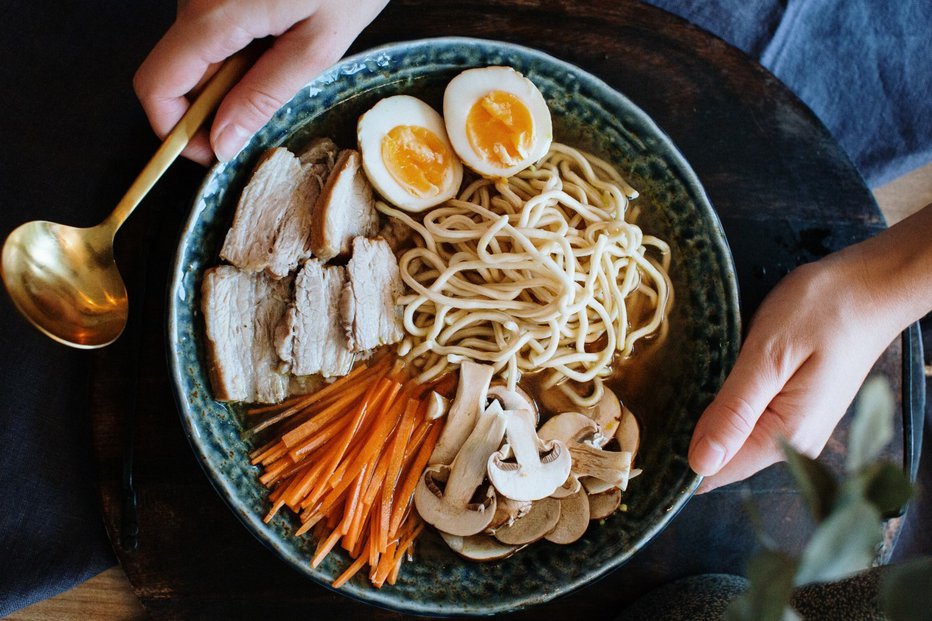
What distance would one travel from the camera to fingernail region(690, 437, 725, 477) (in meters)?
1.71

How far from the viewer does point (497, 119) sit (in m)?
1.90

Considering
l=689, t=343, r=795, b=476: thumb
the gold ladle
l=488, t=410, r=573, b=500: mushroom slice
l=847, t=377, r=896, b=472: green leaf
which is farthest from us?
l=488, t=410, r=573, b=500: mushroom slice

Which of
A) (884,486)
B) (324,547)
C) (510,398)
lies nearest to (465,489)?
(510,398)

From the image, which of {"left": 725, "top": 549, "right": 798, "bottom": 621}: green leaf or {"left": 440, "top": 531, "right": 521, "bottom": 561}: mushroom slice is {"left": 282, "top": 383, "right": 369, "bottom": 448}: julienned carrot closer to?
{"left": 440, "top": 531, "right": 521, "bottom": 561}: mushroom slice

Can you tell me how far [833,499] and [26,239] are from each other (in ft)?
5.78

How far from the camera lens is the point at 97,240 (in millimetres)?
1683

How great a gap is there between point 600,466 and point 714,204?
894 millimetres

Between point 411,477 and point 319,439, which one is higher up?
point 319,439

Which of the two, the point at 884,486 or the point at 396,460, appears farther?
the point at 396,460

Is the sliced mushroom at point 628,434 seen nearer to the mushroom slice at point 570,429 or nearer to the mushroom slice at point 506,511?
the mushroom slice at point 570,429

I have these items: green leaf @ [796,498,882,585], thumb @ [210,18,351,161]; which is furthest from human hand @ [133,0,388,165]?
green leaf @ [796,498,882,585]

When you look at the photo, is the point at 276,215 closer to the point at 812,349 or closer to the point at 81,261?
the point at 81,261

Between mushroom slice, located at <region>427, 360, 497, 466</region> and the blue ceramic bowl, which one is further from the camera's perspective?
mushroom slice, located at <region>427, 360, 497, 466</region>

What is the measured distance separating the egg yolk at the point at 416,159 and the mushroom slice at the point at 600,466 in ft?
2.88
